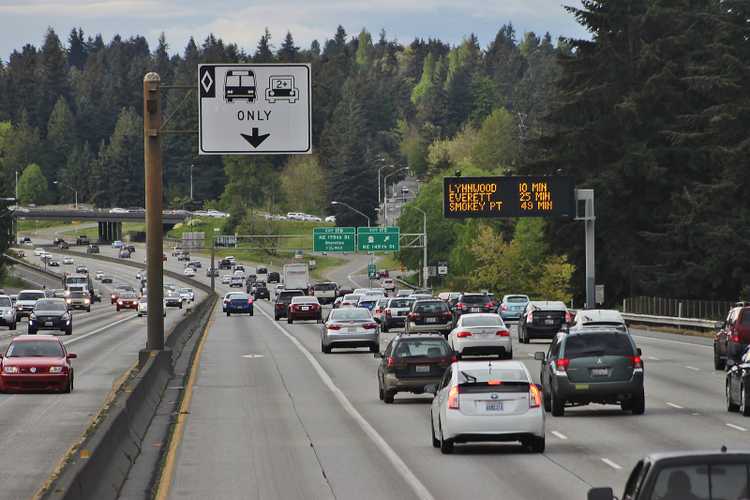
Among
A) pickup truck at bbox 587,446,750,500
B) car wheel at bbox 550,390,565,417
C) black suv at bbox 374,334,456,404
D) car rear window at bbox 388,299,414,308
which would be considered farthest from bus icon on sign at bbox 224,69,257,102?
car rear window at bbox 388,299,414,308

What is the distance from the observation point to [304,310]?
86.4 metres

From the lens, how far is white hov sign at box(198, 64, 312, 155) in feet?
120

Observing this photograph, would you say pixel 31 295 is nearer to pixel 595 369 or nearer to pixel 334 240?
pixel 334 240

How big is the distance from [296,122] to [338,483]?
17493mm

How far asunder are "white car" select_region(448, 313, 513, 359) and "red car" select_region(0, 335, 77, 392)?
14.4 metres

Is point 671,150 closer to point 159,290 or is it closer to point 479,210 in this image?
point 479,210

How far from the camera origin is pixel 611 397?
29.7 metres

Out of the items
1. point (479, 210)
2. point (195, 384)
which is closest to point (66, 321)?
point (479, 210)

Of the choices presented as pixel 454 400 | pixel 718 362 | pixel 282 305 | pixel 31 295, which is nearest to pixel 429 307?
pixel 718 362

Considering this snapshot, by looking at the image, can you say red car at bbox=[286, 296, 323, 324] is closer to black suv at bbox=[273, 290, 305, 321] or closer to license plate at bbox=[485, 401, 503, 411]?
black suv at bbox=[273, 290, 305, 321]

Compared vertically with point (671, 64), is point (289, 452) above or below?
below

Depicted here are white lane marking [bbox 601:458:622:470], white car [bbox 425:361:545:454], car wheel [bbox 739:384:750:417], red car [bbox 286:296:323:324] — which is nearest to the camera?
white lane marking [bbox 601:458:622:470]

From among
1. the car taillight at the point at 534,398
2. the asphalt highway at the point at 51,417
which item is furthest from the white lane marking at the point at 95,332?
the car taillight at the point at 534,398

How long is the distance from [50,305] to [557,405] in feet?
160
